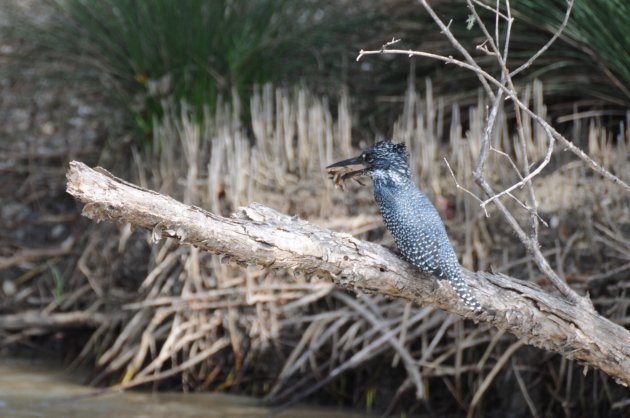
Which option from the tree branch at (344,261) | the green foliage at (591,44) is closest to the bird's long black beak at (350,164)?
the tree branch at (344,261)

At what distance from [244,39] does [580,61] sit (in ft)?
7.83

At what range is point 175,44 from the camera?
23.3 feet

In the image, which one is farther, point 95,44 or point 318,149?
point 95,44

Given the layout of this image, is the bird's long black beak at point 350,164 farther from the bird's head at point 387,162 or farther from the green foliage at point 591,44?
the green foliage at point 591,44

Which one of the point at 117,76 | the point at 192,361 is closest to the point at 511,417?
the point at 192,361

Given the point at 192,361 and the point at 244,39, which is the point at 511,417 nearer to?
the point at 192,361

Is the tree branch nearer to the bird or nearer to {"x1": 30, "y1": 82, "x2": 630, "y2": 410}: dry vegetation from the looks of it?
the bird

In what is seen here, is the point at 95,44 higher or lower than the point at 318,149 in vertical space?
higher

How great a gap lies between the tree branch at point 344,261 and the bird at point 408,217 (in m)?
0.07

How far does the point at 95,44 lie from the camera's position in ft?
24.2

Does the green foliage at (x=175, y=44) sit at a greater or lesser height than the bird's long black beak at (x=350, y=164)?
greater

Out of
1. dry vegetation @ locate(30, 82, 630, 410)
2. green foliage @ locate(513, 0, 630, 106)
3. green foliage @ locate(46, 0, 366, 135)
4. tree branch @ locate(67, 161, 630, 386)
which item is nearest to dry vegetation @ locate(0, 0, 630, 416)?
dry vegetation @ locate(30, 82, 630, 410)

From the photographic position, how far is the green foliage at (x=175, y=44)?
279 inches

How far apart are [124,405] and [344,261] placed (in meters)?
2.83
